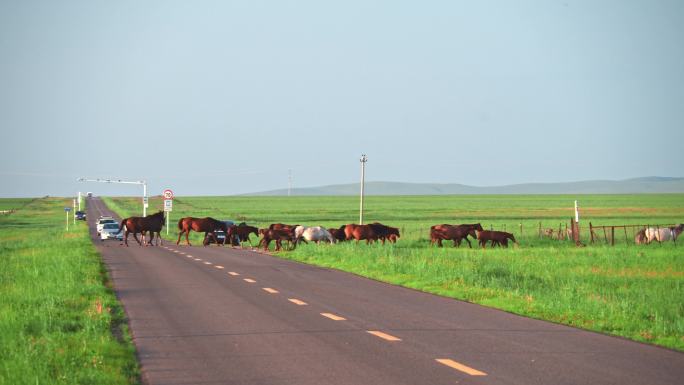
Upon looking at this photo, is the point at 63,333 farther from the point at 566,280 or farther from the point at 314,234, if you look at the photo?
the point at 314,234

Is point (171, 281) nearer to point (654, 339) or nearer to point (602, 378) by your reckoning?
point (654, 339)

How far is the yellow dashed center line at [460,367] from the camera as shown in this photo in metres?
10.2

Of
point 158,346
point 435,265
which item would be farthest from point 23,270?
point 158,346

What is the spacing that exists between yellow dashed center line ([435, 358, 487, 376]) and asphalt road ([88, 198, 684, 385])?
1 centimetres

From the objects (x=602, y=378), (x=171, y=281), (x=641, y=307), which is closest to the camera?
(x=602, y=378)

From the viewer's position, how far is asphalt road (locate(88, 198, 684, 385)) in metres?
10.2

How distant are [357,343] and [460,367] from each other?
87.3 inches

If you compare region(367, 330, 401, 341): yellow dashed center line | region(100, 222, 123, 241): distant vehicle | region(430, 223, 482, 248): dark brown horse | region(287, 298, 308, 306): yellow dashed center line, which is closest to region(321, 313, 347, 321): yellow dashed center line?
region(367, 330, 401, 341): yellow dashed center line

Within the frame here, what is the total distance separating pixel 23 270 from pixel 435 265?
12.2 m

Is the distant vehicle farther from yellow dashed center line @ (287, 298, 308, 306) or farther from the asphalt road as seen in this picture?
yellow dashed center line @ (287, 298, 308, 306)

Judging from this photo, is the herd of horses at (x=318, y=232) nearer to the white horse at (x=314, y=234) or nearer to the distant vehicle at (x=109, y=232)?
the white horse at (x=314, y=234)

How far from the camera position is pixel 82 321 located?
14.5 metres

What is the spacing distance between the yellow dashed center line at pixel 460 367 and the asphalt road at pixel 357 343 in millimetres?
15

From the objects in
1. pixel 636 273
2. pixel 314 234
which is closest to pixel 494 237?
pixel 314 234
